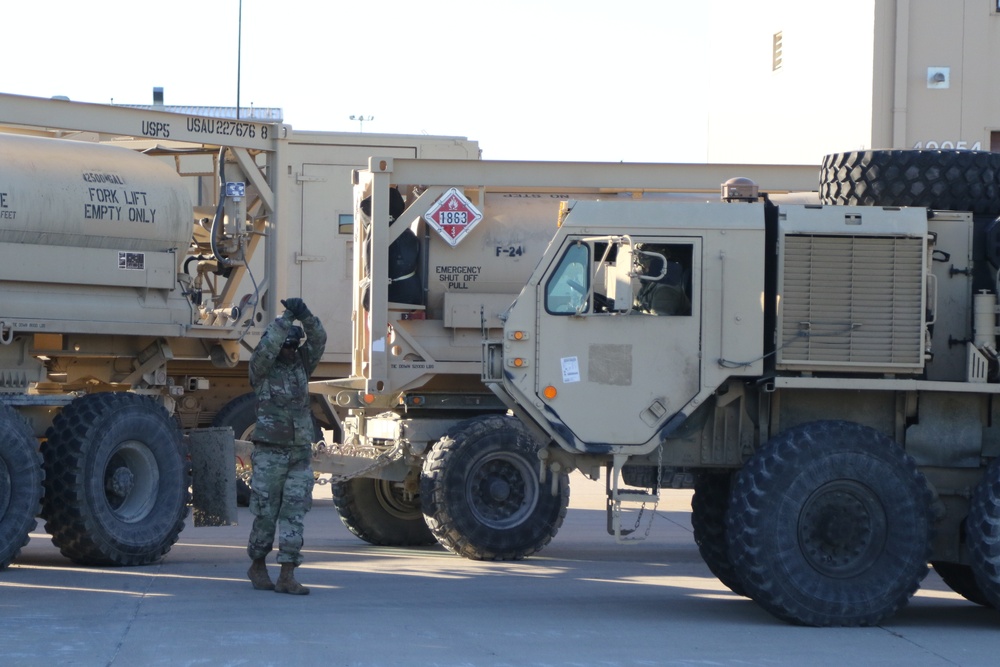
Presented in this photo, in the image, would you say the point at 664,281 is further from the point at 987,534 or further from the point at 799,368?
the point at 987,534

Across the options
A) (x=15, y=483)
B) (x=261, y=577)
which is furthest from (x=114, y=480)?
(x=261, y=577)

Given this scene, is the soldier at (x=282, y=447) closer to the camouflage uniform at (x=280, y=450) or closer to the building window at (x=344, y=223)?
the camouflage uniform at (x=280, y=450)

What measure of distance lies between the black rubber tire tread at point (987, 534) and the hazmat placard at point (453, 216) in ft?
15.2

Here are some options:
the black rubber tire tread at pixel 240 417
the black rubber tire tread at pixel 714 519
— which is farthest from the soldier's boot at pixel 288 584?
the black rubber tire tread at pixel 240 417

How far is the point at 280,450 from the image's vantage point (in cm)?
940

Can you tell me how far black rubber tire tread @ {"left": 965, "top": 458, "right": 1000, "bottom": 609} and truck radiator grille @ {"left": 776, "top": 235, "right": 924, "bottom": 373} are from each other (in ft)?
2.66

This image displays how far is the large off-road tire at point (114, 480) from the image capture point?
10.3 metres

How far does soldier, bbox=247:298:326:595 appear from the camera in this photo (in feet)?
30.6

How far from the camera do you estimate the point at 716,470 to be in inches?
370

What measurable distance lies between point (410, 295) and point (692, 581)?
321 centimetres

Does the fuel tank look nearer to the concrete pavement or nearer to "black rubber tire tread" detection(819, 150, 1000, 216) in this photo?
the concrete pavement

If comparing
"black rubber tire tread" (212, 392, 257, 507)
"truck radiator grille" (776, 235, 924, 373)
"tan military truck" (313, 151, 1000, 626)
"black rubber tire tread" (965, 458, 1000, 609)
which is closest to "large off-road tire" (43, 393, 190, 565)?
"tan military truck" (313, 151, 1000, 626)

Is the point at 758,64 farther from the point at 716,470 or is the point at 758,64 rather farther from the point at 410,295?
the point at 716,470

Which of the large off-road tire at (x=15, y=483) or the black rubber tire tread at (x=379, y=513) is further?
the black rubber tire tread at (x=379, y=513)
